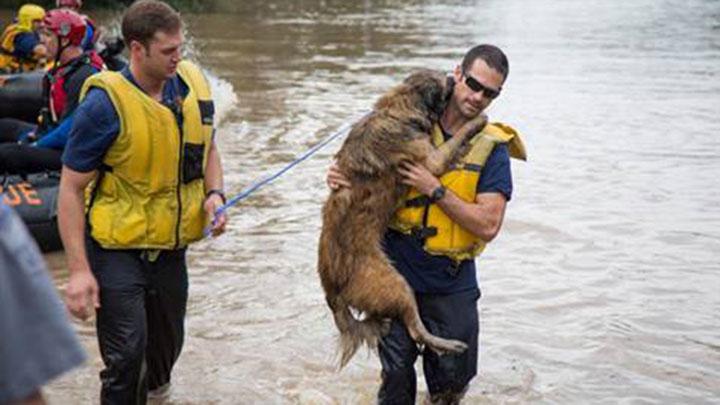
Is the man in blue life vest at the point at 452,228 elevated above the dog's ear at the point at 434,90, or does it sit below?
below

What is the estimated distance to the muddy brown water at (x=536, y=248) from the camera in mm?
6680

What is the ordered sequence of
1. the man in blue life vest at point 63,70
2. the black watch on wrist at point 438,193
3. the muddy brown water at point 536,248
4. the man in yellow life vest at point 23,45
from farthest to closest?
the man in yellow life vest at point 23,45 → the man in blue life vest at point 63,70 → the muddy brown water at point 536,248 → the black watch on wrist at point 438,193

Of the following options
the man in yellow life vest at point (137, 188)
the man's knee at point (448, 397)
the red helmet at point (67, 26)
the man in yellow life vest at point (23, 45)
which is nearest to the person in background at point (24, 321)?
the man in yellow life vest at point (137, 188)

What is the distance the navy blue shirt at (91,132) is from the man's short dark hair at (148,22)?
0.29 metres

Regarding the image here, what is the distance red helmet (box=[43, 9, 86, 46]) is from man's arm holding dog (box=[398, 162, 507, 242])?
347cm

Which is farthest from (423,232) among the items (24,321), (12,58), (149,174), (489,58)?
(12,58)

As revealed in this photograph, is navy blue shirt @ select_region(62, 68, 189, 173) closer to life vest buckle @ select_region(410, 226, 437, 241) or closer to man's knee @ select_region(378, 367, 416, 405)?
life vest buckle @ select_region(410, 226, 437, 241)

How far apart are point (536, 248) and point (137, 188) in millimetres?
5336

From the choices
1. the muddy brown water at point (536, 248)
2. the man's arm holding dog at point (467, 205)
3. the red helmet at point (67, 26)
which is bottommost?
the muddy brown water at point (536, 248)

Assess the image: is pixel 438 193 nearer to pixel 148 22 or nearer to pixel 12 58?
pixel 148 22

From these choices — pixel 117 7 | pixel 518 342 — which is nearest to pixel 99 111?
pixel 518 342

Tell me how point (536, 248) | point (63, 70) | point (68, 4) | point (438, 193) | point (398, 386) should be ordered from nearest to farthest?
point (438, 193), point (398, 386), point (63, 70), point (68, 4), point (536, 248)

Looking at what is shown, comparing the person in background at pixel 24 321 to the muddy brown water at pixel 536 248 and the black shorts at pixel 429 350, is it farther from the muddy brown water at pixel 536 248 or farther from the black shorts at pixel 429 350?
the black shorts at pixel 429 350

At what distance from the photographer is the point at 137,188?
498cm
